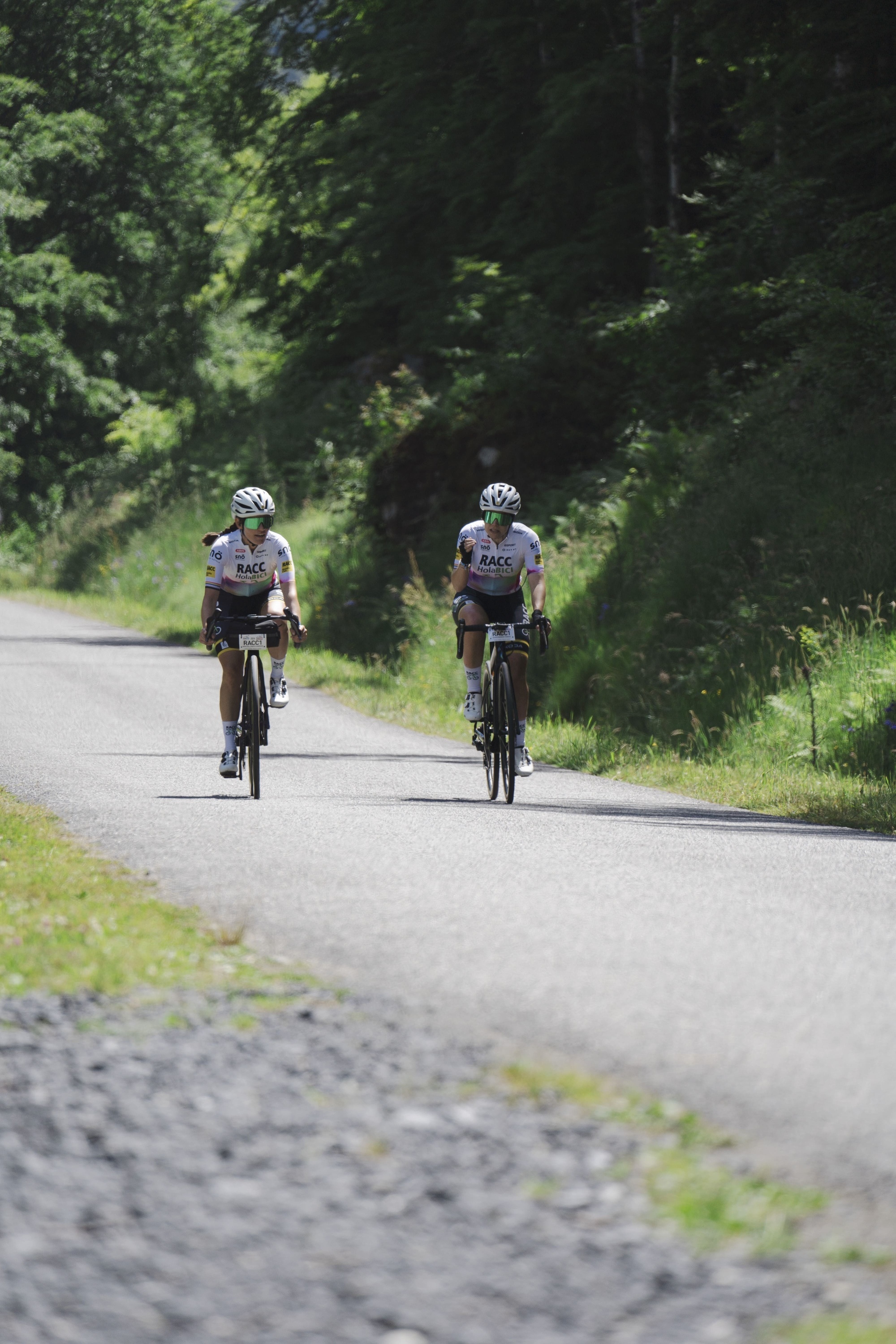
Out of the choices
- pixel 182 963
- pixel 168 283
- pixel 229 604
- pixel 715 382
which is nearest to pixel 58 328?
pixel 168 283

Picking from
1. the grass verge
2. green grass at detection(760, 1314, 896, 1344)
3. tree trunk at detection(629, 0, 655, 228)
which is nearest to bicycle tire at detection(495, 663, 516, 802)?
the grass verge

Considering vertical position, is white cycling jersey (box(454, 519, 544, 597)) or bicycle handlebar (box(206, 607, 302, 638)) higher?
white cycling jersey (box(454, 519, 544, 597))

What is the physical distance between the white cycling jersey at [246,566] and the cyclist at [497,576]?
1228 mm

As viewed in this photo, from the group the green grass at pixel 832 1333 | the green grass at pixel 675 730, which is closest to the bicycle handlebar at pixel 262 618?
Result: the green grass at pixel 675 730

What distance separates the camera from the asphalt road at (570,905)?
470cm

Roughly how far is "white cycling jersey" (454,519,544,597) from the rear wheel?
0.62 m

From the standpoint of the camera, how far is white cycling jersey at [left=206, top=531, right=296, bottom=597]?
1120cm

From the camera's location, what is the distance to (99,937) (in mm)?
6020

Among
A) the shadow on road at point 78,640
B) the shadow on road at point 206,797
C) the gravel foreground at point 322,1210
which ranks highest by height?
the shadow on road at point 78,640

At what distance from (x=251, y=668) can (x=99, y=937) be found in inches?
204

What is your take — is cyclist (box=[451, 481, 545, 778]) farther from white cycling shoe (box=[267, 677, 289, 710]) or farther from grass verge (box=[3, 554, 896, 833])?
grass verge (box=[3, 554, 896, 833])

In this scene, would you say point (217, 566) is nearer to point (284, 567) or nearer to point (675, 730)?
point (284, 567)

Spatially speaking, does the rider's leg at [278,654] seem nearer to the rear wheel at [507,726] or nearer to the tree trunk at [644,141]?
the rear wheel at [507,726]

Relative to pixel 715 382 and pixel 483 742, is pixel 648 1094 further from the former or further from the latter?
pixel 715 382
